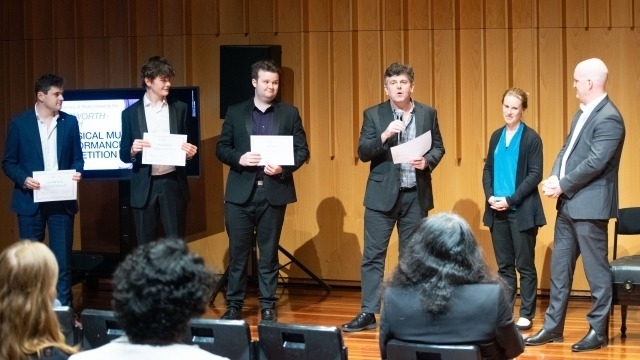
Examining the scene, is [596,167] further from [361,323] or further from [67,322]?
[67,322]

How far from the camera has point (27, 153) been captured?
6035 mm

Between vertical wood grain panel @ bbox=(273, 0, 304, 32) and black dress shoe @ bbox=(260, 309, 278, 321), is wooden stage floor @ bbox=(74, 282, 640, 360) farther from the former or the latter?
vertical wood grain panel @ bbox=(273, 0, 304, 32)

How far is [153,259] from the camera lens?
2270mm

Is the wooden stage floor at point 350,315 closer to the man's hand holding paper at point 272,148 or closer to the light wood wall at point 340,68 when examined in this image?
the light wood wall at point 340,68

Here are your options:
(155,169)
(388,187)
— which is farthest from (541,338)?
(155,169)

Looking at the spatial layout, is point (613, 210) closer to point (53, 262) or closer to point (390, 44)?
point (390, 44)

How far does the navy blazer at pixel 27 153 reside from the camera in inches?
237

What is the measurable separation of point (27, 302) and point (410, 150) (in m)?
3.36

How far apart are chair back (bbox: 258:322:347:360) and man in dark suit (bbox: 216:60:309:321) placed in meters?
2.32

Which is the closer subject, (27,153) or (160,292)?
(160,292)

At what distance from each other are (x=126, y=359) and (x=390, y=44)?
5.31 m

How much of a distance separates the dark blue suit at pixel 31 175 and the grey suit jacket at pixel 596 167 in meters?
3.14

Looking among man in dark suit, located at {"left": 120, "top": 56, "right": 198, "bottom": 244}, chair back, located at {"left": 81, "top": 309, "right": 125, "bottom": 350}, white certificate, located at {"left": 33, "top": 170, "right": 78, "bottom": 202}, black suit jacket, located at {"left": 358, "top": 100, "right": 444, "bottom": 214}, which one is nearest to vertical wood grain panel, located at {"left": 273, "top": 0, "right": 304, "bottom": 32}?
man in dark suit, located at {"left": 120, "top": 56, "right": 198, "bottom": 244}

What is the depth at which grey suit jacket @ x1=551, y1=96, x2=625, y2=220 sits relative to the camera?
16.8 ft
